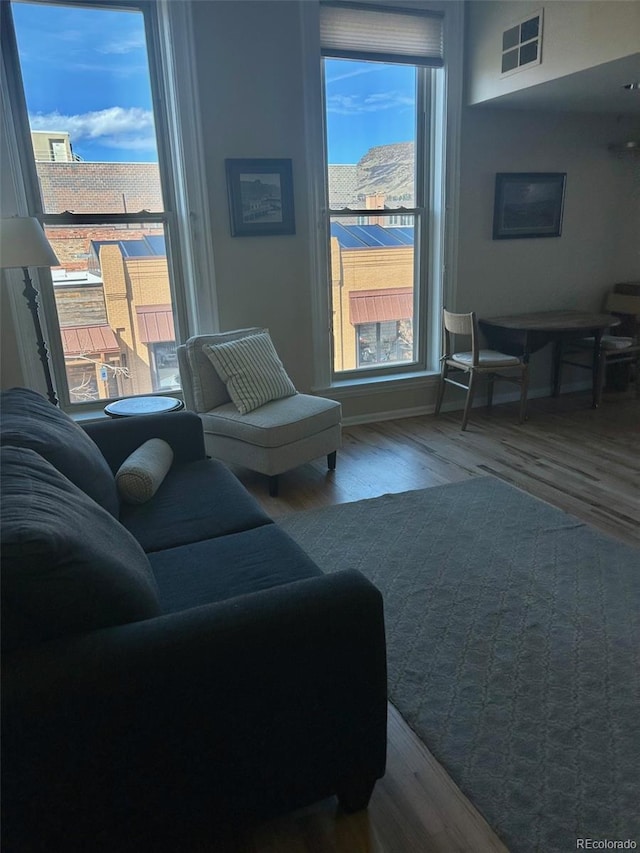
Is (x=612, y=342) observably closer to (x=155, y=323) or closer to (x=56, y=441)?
(x=155, y=323)

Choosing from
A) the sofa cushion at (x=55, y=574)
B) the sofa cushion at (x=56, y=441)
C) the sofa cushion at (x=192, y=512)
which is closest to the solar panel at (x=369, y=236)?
the sofa cushion at (x=192, y=512)

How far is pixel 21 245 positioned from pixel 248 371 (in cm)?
129

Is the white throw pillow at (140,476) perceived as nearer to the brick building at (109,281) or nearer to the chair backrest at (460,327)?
the brick building at (109,281)

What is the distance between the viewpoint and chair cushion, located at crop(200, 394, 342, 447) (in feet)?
10.4

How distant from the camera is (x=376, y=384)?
4.48m

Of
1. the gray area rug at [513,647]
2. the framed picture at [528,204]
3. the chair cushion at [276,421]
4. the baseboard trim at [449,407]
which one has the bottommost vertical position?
the gray area rug at [513,647]

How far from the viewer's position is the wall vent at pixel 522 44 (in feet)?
11.6

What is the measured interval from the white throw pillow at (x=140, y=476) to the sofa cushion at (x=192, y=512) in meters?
0.04

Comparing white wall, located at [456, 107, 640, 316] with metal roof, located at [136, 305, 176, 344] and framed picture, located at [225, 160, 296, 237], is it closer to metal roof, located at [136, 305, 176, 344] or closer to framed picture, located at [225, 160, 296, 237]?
framed picture, located at [225, 160, 296, 237]

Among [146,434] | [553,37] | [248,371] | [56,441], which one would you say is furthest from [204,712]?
[553,37]

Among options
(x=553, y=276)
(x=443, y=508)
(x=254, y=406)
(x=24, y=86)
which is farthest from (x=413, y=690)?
(x=553, y=276)

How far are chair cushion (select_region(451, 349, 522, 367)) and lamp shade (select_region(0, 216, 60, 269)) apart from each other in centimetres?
284

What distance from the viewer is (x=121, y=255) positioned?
147 inches

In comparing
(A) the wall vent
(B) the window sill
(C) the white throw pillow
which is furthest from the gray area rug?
(A) the wall vent
